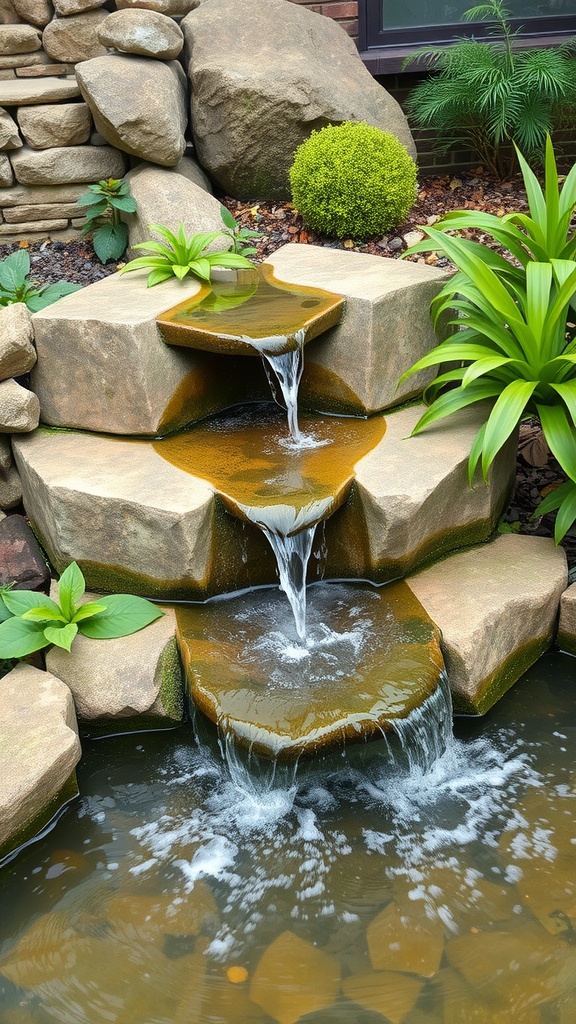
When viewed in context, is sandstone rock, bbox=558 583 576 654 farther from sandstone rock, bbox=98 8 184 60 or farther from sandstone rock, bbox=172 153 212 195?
sandstone rock, bbox=98 8 184 60

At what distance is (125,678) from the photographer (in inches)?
131

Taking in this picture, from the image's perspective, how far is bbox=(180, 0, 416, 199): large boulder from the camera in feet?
18.5

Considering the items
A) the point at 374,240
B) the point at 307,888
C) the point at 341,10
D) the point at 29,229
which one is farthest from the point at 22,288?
the point at 341,10

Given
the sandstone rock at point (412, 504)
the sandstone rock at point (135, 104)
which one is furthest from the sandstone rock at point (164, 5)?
the sandstone rock at point (412, 504)

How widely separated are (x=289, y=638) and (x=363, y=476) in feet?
2.33

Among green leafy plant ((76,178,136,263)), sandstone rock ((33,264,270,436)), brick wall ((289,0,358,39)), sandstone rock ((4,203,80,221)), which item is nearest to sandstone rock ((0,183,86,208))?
sandstone rock ((4,203,80,221))

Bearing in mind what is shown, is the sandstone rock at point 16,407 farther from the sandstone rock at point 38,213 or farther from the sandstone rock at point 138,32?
the sandstone rock at point 138,32

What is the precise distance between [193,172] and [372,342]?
2649mm

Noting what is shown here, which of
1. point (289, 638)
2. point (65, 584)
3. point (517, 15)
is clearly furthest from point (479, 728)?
point (517, 15)

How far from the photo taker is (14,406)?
399cm

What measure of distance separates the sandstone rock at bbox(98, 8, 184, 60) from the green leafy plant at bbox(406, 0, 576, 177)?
1.71 metres

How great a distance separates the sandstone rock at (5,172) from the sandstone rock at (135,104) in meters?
0.61

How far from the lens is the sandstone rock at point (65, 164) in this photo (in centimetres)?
564

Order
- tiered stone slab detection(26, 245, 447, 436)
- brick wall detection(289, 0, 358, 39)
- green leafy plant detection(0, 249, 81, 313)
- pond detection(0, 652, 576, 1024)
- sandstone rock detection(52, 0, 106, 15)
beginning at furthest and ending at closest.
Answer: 1. brick wall detection(289, 0, 358, 39)
2. sandstone rock detection(52, 0, 106, 15)
3. green leafy plant detection(0, 249, 81, 313)
4. tiered stone slab detection(26, 245, 447, 436)
5. pond detection(0, 652, 576, 1024)
